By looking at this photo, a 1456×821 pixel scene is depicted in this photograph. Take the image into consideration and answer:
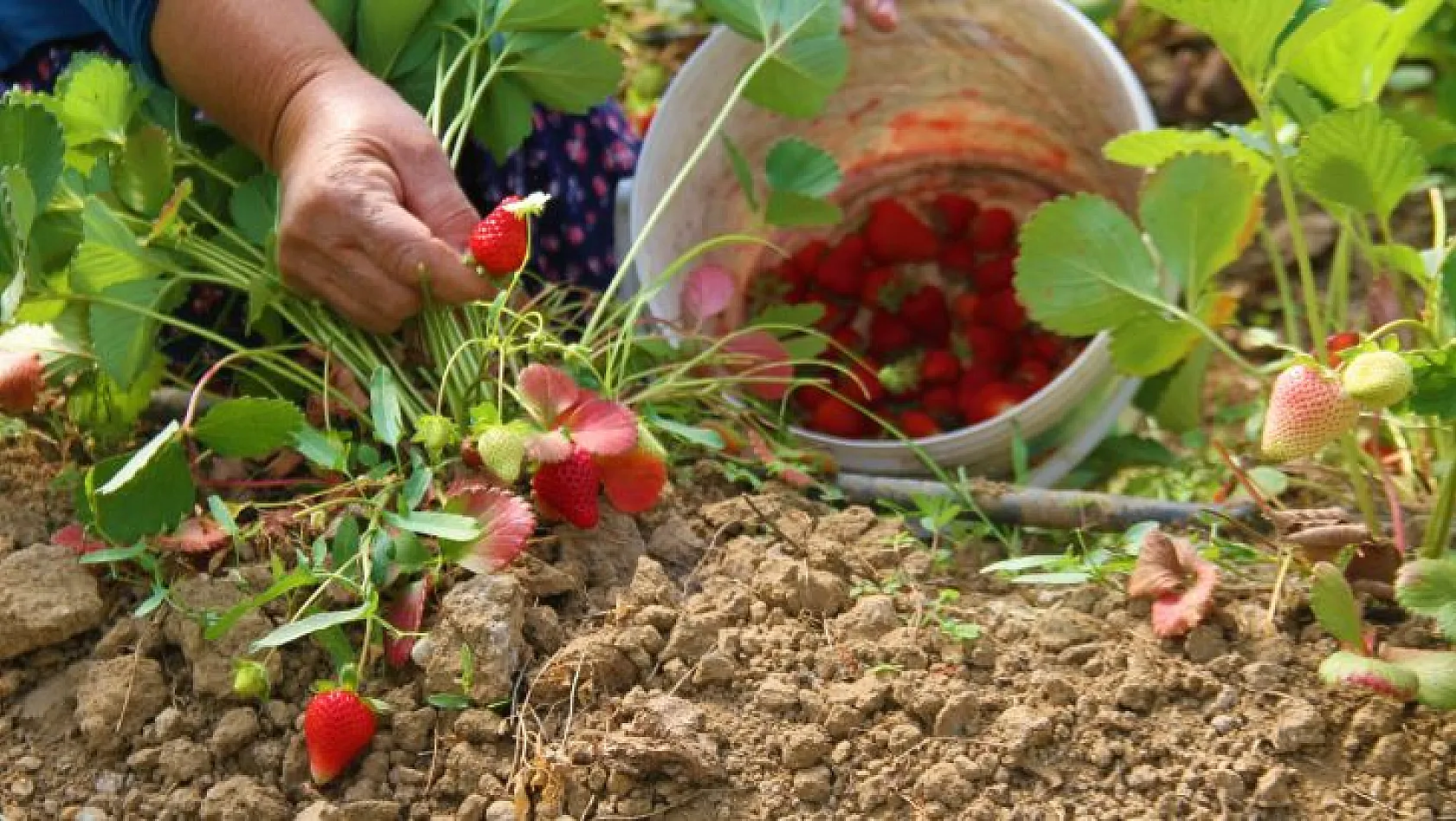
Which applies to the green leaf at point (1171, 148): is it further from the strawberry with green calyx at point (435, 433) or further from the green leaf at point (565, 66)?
the strawberry with green calyx at point (435, 433)

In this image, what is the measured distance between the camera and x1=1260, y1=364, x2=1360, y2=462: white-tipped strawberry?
0.99 metres

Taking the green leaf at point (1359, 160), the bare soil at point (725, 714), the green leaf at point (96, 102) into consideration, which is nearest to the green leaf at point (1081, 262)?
the green leaf at point (1359, 160)

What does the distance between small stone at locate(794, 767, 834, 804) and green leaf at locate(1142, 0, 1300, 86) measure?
541 millimetres

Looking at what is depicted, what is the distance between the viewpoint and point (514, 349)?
1.13 m

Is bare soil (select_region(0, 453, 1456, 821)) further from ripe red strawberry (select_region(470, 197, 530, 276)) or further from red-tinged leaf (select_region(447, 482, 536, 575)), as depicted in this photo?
ripe red strawberry (select_region(470, 197, 530, 276))

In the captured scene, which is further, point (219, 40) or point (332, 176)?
point (219, 40)

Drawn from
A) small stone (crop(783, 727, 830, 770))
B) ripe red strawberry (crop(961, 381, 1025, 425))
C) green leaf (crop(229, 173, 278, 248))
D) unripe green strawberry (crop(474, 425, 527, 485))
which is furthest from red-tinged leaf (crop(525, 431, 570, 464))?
ripe red strawberry (crop(961, 381, 1025, 425))

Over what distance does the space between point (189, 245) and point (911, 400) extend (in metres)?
0.81

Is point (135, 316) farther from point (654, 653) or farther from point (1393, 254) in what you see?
point (1393, 254)

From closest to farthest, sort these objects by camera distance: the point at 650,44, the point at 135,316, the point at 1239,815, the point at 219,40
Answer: the point at 1239,815 < the point at 135,316 < the point at 219,40 < the point at 650,44

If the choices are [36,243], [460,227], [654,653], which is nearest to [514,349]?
[460,227]

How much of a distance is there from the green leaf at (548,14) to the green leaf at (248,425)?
0.42 metres

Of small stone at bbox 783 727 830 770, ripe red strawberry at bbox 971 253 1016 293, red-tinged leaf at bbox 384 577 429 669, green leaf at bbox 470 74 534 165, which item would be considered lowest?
ripe red strawberry at bbox 971 253 1016 293

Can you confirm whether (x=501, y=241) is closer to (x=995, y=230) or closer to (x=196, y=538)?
(x=196, y=538)
